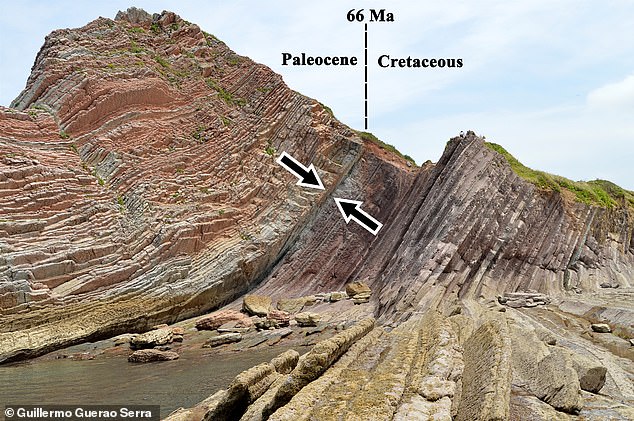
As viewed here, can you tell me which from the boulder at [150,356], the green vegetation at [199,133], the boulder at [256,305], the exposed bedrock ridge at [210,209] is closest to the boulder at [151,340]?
the boulder at [150,356]

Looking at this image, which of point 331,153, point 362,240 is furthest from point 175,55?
point 362,240

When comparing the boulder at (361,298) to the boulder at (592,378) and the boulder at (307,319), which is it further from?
the boulder at (592,378)

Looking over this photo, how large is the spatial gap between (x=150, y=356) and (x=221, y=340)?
3208 millimetres

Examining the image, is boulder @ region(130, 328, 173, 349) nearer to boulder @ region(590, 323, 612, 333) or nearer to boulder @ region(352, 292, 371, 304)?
boulder @ region(352, 292, 371, 304)

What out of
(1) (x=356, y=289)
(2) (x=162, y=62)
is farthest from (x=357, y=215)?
(2) (x=162, y=62)

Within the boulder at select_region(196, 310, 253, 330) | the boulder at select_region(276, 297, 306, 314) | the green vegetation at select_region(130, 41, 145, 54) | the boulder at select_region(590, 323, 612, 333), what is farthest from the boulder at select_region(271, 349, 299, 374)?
the green vegetation at select_region(130, 41, 145, 54)

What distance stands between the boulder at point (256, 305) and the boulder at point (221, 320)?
0.70 m

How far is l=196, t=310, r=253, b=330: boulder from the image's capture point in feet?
76.6

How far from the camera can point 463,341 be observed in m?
10.4

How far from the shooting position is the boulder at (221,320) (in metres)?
23.3

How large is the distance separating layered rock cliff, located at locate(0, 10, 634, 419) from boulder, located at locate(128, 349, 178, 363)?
4.71 metres

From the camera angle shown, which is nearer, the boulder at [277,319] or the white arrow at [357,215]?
the boulder at [277,319]

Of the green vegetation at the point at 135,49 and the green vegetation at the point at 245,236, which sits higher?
the green vegetation at the point at 135,49

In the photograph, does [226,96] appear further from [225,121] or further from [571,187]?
[571,187]
